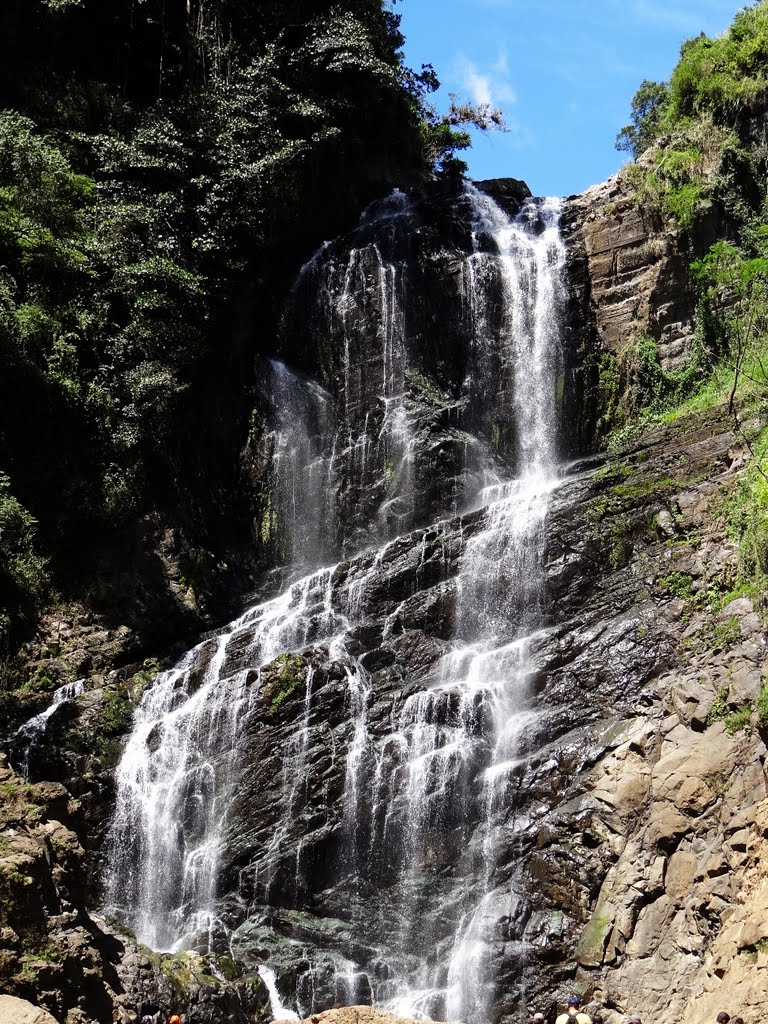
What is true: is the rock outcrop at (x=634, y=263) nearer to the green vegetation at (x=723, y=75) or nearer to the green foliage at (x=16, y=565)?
the green vegetation at (x=723, y=75)

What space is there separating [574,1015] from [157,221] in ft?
66.3

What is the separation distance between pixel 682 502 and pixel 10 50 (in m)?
23.1

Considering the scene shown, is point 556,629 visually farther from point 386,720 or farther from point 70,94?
point 70,94

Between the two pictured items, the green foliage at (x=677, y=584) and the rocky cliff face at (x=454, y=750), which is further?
the green foliage at (x=677, y=584)

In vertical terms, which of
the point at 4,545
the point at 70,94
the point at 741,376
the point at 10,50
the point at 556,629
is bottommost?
the point at 556,629

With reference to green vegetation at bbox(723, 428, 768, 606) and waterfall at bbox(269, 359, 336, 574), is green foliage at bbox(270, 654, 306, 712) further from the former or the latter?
green vegetation at bbox(723, 428, 768, 606)

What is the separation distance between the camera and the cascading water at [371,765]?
14.7 metres

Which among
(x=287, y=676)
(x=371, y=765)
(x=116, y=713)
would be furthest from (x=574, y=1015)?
(x=116, y=713)

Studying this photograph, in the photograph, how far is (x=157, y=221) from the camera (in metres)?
24.7

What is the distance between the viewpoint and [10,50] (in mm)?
27984

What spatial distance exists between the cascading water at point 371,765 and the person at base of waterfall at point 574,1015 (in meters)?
1.35

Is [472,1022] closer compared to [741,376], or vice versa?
[472,1022]

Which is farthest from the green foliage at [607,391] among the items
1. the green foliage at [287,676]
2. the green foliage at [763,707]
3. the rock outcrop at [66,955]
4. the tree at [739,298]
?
the rock outcrop at [66,955]

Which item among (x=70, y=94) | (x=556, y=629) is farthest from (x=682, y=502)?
(x=70, y=94)
